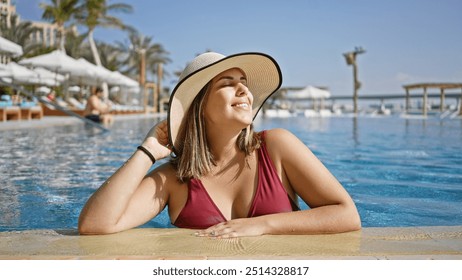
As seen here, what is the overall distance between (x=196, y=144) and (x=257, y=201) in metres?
0.36

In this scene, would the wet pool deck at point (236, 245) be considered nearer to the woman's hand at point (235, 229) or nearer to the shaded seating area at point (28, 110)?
the woman's hand at point (235, 229)

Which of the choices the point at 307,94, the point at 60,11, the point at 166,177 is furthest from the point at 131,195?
the point at 307,94

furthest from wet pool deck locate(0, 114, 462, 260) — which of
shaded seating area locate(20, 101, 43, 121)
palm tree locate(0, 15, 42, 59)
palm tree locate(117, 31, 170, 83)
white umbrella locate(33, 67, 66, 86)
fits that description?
palm tree locate(117, 31, 170, 83)

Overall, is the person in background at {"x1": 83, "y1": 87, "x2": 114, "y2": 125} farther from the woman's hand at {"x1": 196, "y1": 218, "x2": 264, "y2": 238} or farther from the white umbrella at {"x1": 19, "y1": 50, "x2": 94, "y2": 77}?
the woman's hand at {"x1": 196, "y1": 218, "x2": 264, "y2": 238}

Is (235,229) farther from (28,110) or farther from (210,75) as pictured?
(28,110)

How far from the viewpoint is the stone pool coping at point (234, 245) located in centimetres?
155

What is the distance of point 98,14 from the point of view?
29.8 m

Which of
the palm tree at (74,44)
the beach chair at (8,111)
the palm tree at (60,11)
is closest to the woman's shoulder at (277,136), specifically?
the beach chair at (8,111)

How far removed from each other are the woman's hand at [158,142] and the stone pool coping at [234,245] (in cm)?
33

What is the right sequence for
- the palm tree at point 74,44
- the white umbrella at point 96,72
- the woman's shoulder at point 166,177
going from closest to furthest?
the woman's shoulder at point 166,177
the white umbrella at point 96,72
the palm tree at point 74,44

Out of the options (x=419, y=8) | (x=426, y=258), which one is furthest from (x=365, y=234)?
(x=419, y=8)

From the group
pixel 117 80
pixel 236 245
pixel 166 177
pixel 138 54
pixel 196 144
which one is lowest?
pixel 236 245

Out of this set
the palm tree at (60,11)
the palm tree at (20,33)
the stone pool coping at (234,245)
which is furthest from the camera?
the palm tree at (20,33)
